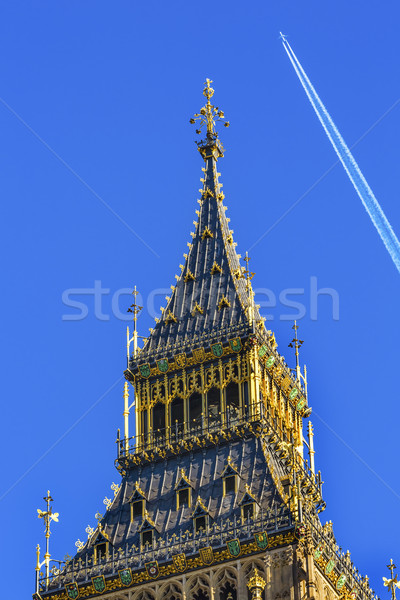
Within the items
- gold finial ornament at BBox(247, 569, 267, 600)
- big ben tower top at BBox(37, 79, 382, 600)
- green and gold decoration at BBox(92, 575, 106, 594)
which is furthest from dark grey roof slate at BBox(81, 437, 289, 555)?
gold finial ornament at BBox(247, 569, 267, 600)

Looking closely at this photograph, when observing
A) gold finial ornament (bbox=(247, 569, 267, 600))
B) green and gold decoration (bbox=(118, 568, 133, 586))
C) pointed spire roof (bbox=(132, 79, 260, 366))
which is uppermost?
pointed spire roof (bbox=(132, 79, 260, 366))

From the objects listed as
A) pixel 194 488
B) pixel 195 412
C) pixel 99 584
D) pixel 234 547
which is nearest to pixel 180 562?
pixel 234 547

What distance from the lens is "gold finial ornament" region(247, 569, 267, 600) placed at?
10506 cm

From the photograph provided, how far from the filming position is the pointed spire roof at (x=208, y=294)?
121625 mm

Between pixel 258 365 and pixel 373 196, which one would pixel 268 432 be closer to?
pixel 258 365

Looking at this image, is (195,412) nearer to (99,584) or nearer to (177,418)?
(177,418)

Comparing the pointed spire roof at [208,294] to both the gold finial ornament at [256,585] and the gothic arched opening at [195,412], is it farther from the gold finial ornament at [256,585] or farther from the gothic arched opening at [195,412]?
the gold finial ornament at [256,585]

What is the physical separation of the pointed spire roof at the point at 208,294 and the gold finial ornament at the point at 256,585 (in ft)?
59.0

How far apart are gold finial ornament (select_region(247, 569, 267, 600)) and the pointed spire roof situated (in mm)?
17994

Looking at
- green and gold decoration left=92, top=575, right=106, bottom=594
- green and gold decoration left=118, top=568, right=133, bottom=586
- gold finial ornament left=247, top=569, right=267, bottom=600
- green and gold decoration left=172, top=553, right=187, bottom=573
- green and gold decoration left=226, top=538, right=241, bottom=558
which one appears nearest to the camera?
gold finial ornament left=247, top=569, right=267, bottom=600

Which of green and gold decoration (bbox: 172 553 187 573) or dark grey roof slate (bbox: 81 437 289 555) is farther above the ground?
dark grey roof slate (bbox: 81 437 289 555)

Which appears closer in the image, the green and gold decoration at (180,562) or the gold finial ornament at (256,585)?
the gold finial ornament at (256,585)

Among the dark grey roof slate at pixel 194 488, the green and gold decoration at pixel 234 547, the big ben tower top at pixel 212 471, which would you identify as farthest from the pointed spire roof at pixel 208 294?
the green and gold decoration at pixel 234 547

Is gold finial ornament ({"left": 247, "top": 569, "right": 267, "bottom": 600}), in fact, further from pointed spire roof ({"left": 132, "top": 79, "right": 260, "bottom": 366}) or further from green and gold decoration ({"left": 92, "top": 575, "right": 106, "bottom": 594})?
pointed spire roof ({"left": 132, "top": 79, "right": 260, "bottom": 366})
